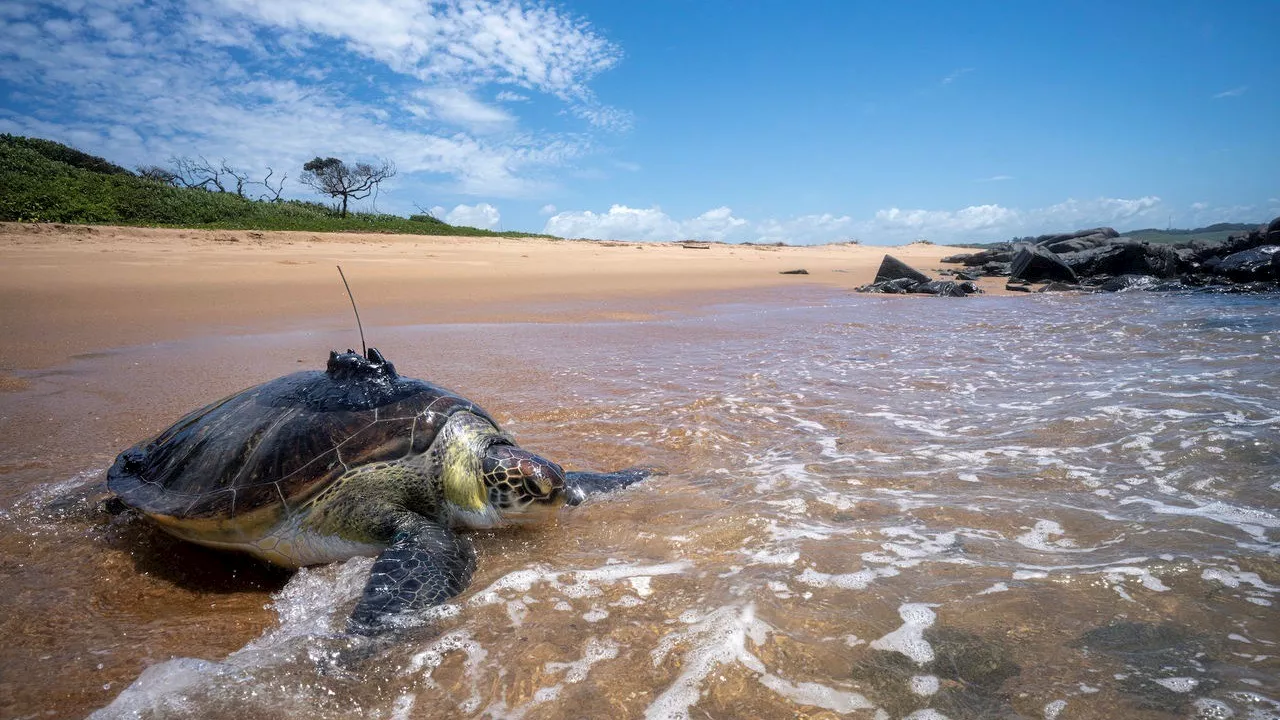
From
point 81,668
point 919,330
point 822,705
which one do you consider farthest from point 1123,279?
point 81,668

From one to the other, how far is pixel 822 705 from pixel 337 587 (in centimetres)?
194

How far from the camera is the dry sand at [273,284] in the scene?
840cm

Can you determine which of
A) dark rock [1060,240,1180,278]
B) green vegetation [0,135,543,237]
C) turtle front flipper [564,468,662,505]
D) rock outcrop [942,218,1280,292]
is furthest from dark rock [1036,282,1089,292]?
green vegetation [0,135,543,237]

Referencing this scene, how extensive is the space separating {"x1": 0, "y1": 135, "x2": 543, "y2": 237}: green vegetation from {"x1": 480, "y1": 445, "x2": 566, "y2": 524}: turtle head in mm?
23475

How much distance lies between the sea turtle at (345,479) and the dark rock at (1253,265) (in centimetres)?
1991

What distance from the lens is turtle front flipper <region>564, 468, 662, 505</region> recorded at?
3273mm

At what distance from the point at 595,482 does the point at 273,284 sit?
38.4 feet

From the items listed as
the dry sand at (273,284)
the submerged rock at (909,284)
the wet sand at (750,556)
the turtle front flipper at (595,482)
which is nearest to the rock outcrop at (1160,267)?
the dry sand at (273,284)

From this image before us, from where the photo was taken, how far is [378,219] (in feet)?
116

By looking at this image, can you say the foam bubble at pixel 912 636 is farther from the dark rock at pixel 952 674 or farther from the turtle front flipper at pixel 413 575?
the turtle front flipper at pixel 413 575

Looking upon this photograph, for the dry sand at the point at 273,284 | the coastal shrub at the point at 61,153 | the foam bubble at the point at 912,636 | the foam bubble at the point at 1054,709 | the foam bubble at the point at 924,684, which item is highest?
the coastal shrub at the point at 61,153

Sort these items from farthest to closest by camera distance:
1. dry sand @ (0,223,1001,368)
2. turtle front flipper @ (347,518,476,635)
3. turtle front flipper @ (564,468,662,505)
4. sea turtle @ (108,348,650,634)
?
1. dry sand @ (0,223,1001,368)
2. turtle front flipper @ (564,468,662,505)
3. sea turtle @ (108,348,650,634)
4. turtle front flipper @ (347,518,476,635)

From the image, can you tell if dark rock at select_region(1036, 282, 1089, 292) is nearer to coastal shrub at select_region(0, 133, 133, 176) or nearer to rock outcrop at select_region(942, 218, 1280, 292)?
rock outcrop at select_region(942, 218, 1280, 292)

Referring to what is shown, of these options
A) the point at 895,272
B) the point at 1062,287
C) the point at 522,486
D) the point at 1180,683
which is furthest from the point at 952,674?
the point at 1062,287
